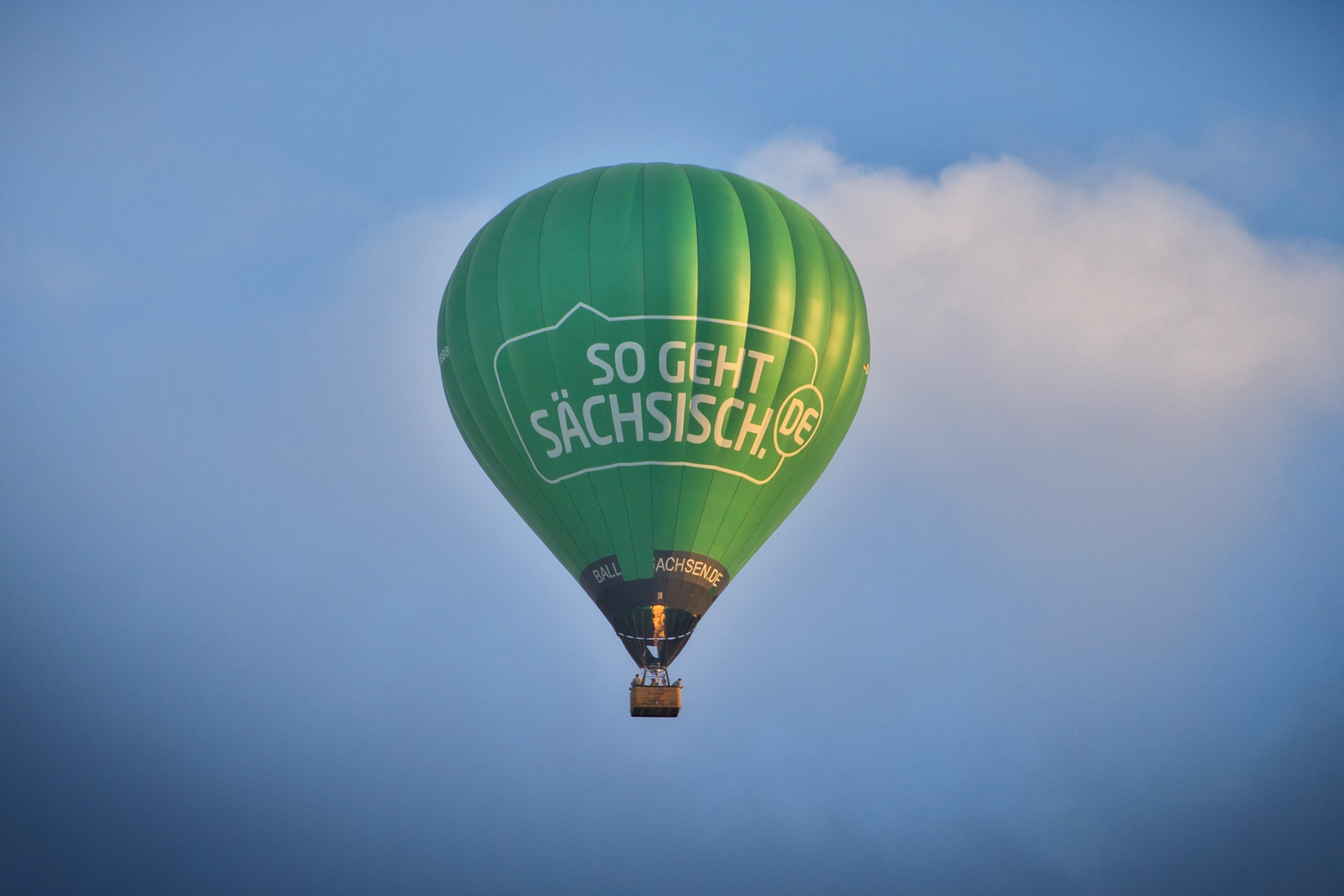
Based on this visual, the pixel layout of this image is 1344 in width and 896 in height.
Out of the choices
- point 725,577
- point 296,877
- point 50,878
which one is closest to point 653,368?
point 725,577

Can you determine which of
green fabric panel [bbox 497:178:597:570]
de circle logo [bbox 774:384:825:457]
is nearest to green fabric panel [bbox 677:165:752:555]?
de circle logo [bbox 774:384:825:457]

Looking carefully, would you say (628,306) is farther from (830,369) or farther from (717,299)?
(830,369)

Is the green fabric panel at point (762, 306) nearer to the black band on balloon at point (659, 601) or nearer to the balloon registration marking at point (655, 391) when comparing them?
the balloon registration marking at point (655, 391)

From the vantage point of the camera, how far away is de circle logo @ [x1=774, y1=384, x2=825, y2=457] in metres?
20.1

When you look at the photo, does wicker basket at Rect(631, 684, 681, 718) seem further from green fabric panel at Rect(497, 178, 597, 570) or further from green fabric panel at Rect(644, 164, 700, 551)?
green fabric panel at Rect(497, 178, 597, 570)

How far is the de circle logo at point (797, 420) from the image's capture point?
20.1 metres

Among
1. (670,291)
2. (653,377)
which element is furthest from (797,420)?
(670,291)

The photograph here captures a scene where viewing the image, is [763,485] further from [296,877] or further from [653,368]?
[296,877]

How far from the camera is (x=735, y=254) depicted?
1994 cm

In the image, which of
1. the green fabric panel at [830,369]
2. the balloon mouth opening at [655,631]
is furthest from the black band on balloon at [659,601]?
the green fabric panel at [830,369]

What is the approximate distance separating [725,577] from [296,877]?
1610 inches

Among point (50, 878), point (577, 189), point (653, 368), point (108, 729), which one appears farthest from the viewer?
point (108, 729)

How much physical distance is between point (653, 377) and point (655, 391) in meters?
0.19

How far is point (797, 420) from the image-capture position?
2033 centimetres
